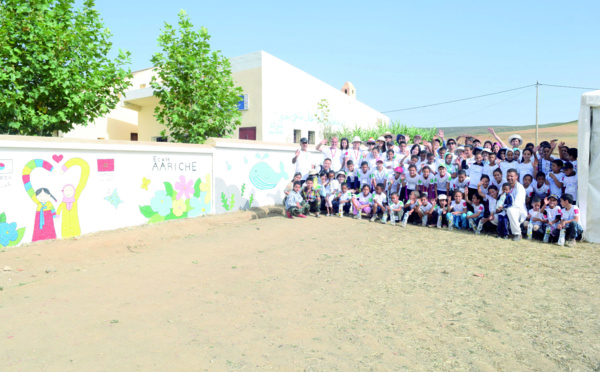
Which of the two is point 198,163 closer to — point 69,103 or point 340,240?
point 69,103

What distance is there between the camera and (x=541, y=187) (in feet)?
26.5

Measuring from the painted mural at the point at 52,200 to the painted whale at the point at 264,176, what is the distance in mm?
4270

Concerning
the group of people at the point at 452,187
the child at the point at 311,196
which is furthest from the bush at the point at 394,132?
the child at the point at 311,196

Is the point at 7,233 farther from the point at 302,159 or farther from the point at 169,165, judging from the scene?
the point at 302,159

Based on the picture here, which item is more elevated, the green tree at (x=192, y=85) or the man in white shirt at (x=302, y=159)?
the green tree at (x=192, y=85)

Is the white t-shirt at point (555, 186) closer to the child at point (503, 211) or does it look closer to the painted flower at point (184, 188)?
the child at point (503, 211)

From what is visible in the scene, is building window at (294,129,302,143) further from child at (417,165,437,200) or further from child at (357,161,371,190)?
child at (417,165,437,200)

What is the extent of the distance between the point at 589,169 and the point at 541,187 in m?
0.84

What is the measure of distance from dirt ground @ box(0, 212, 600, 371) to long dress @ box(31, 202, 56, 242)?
0.39m

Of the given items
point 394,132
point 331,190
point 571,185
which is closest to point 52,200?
point 331,190

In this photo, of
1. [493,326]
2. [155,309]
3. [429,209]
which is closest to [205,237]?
[155,309]

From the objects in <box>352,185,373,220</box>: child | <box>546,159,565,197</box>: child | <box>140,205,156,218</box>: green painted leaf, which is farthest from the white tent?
<box>140,205,156,218</box>: green painted leaf

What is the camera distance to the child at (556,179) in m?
8.01

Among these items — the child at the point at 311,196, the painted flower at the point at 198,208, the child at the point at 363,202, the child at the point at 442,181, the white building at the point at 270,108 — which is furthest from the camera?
the white building at the point at 270,108
